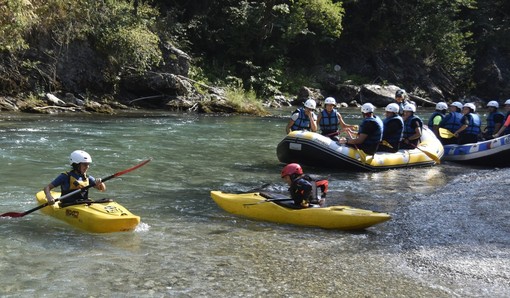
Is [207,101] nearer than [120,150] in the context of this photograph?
No

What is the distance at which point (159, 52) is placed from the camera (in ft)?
69.5

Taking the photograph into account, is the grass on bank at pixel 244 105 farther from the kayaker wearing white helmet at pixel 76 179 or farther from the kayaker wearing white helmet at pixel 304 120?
the kayaker wearing white helmet at pixel 76 179

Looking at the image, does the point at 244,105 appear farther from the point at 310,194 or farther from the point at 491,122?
the point at 310,194

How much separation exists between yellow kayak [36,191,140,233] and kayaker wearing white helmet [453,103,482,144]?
8839mm

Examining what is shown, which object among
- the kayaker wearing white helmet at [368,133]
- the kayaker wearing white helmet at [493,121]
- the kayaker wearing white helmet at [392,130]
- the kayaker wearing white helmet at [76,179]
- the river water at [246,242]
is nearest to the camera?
the river water at [246,242]

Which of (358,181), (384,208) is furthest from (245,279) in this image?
(358,181)

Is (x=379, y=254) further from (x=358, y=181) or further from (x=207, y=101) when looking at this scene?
(x=207, y=101)

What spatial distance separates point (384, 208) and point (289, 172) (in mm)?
1704

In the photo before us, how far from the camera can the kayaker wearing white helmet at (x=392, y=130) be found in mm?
10883

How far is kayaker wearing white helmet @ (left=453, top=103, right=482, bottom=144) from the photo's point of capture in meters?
12.7

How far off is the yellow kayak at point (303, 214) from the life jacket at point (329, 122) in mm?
4403

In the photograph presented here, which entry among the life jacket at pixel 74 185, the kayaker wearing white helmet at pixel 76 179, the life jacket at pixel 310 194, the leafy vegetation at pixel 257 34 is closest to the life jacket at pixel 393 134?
the life jacket at pixel 310 194

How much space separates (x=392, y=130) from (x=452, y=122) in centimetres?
277

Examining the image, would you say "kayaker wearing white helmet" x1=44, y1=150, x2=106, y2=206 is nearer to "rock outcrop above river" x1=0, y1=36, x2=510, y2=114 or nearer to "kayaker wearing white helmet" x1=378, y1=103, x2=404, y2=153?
"kayaker wearing white helmet" x1=378, y1=103, x2=404, y2=153
